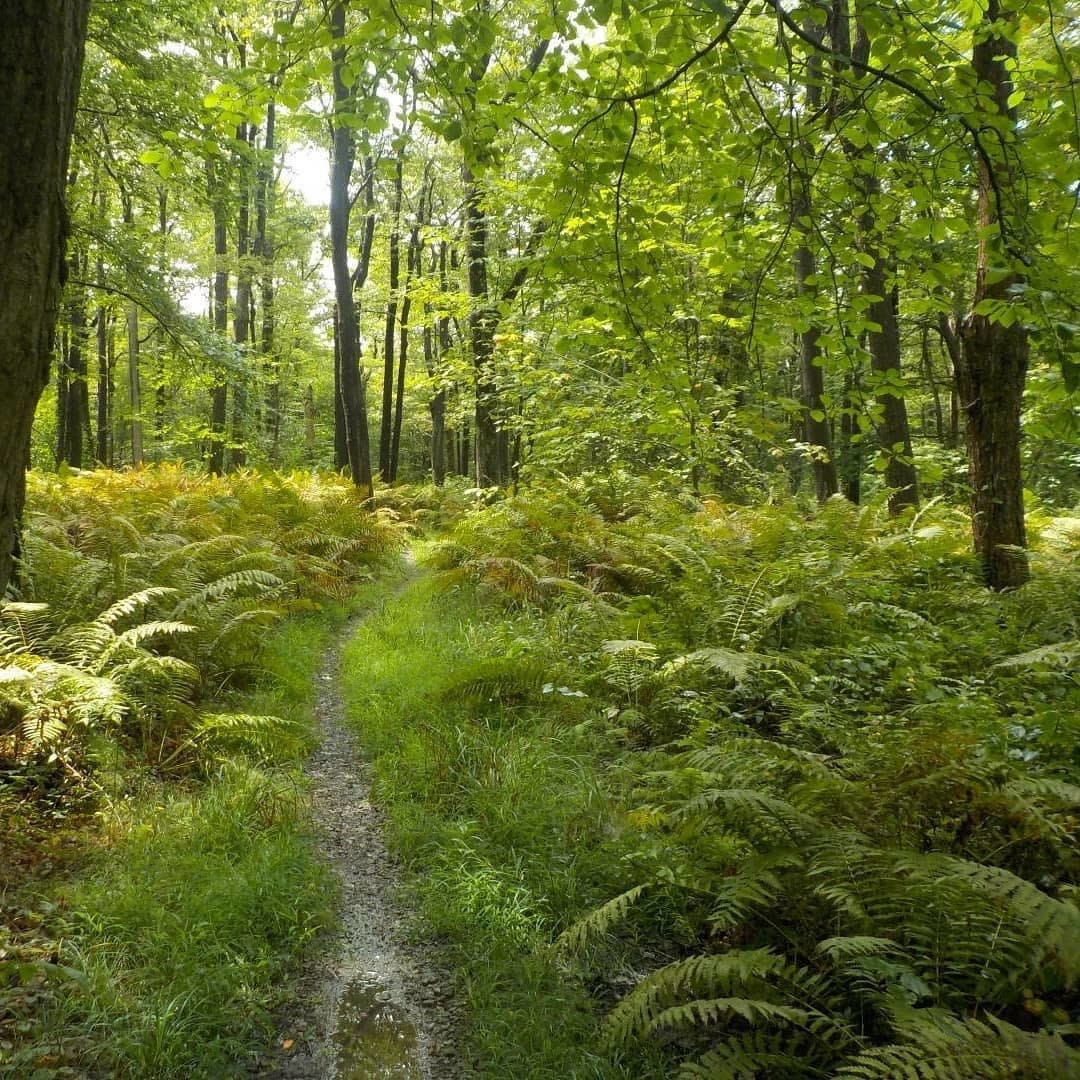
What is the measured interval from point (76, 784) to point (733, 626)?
468cm

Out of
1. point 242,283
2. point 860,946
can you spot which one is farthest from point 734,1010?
point 242,283

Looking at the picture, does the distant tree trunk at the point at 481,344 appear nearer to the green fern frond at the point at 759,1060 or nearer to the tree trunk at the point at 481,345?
the tree trunk at the point at 481,345

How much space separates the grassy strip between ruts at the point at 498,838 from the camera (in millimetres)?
2754

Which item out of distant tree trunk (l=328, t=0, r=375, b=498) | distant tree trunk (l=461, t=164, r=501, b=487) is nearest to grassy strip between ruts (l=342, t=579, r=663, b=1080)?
distant tree trunk (l=461, t=164, r=501, b=487)

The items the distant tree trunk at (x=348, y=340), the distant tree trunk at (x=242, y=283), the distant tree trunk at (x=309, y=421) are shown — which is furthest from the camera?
the distant tree trunk at (x=309, y=421)

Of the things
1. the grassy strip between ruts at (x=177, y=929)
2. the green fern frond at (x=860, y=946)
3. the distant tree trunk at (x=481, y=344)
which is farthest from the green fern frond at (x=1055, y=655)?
the distant tree trunk at (x=481, y=344)

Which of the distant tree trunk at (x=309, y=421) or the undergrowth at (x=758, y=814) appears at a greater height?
the distant tree trunk at (x=309, y=421)

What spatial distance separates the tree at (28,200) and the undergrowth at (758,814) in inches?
103

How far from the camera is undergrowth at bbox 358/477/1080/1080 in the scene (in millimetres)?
2357

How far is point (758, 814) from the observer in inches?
116

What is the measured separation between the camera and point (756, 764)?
3.37 m

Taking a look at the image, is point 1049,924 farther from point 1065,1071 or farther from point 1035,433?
point 1035,433

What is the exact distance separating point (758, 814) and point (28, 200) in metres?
3.32

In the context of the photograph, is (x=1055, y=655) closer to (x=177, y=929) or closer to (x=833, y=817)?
(x=833, y=817)
